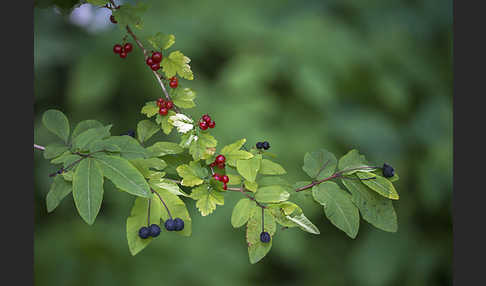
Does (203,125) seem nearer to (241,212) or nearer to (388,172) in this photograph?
(241,212)

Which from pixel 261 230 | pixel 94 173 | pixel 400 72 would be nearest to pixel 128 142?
pixel 94 173

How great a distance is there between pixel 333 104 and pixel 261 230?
1008mm

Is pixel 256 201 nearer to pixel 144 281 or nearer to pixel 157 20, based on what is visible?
pixel 144 281

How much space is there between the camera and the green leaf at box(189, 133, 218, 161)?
486 mm

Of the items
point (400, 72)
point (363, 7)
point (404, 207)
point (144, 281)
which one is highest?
point (363, 7)

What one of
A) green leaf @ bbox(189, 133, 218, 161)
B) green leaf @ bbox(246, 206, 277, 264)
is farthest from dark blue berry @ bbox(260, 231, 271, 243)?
green leaf @ bbox(189, 133, 218, 161)

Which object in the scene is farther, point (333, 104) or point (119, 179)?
point (333, 104)

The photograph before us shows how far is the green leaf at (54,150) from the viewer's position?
0.49 meters

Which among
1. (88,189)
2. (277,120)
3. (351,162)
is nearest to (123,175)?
(88,189)

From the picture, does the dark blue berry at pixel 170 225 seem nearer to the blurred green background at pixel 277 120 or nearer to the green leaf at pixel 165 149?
the green leaf at pixel 165 149

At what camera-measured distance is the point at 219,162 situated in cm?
50

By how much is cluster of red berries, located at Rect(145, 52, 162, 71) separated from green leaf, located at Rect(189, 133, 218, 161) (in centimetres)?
11

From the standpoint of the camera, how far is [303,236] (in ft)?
4.32

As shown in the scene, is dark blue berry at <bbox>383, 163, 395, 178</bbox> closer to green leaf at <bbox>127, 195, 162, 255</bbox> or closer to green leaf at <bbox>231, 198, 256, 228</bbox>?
green leaf at <bbox>231, 198, 256, 228</bbox>
